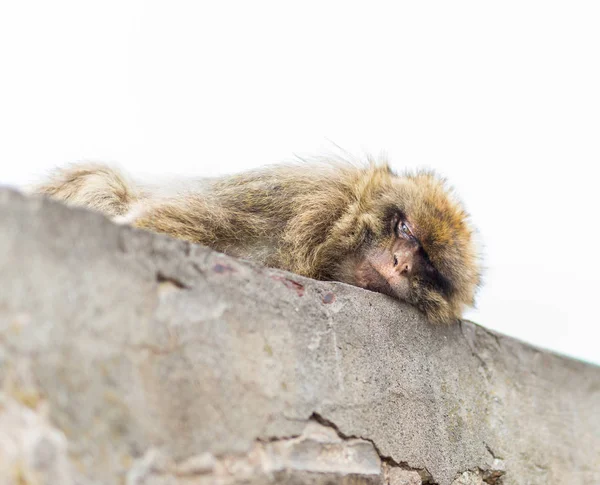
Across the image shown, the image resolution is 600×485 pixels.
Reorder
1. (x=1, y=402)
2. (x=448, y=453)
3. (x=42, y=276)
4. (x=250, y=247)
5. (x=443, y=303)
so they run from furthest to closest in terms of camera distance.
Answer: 1. (x=250, y=247)
2. (x=443, y=303)
3. (x=448, y=453)
4. (x=42, y=276)
5. (x=1, y=402)

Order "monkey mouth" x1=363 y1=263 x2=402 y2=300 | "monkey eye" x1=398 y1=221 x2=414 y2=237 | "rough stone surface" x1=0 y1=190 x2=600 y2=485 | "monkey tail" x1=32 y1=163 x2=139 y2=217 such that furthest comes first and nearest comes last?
"monkey tail" x1=32 y1=163 x2=139 y2=217, "monkey eye" x1=398 y1=221 x2=414 y2=237, "monkey mouth" x1=363 y1=263 x2=402 y2=300, "rough stone surface" x1=0 y1=190 x2=600 y2=485

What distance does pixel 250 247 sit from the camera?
10.4 feet

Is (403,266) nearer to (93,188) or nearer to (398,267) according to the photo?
(398,267)

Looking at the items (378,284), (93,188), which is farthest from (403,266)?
(93,188)

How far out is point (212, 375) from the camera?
76.0 inches

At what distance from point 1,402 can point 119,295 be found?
1.30 ft

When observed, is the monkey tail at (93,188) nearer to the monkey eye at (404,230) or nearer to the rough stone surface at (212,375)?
the monkey eye at (404,230)

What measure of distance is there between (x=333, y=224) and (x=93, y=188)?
3.92 feet

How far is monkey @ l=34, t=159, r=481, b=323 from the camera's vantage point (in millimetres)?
3086

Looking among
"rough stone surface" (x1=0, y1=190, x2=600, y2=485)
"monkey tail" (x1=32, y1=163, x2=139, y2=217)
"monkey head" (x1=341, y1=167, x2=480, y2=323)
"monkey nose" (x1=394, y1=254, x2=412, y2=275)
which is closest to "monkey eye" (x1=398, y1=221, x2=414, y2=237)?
"monkey head" (x1=341, y1=167, x2=480, y2=323)

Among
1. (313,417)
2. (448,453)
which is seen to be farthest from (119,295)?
(448,453)

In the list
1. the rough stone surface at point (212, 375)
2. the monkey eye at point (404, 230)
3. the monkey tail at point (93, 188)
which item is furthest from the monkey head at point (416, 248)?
the monkey tail at point (93, 188)

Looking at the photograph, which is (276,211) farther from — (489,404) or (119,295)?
(119,295)

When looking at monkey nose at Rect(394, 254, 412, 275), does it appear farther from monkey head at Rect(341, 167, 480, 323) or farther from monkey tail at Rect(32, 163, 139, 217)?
monkey tail at Rect(32, 163, 139, 217)
